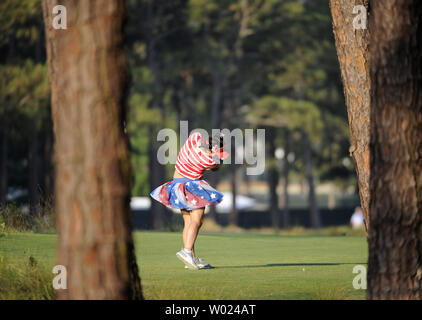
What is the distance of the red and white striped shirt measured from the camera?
36.2 ft

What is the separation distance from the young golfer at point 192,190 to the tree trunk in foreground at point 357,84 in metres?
2.30

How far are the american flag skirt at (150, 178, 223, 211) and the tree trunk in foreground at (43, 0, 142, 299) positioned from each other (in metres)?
4.31

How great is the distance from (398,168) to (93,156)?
2614mm

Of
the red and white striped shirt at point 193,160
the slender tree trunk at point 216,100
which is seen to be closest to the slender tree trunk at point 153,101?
the slender tree trunk at point 216,100

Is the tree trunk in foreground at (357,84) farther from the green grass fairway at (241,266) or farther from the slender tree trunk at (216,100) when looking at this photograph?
the slender tree trunk at (216,100)

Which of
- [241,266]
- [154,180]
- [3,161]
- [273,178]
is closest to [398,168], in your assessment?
[241,266]

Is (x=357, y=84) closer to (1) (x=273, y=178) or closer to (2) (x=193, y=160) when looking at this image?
(2) (x=193, y=160)

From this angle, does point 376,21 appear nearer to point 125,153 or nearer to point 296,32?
point 125,153

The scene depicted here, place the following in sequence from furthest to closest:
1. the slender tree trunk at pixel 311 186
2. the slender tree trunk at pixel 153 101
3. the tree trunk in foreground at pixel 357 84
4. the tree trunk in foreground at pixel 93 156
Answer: the slender tree trunk at pixel 311 186 < the slender tree trunk at pixel 153 101 < the tree trunk in foreground at pixel 357 84 < the tree trunk in foreground at pixel 93 156

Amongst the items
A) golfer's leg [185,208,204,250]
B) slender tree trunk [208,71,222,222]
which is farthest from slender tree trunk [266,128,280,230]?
golfer's leg [185,208,204,250]

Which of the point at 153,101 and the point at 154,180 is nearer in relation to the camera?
the point at 153,101

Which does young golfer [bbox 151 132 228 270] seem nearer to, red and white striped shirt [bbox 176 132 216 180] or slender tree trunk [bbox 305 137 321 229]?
red and white striped shirt [bbox 176 132 216 180]

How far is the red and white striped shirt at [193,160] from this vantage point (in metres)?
11.0

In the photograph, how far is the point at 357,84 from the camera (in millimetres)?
9359
